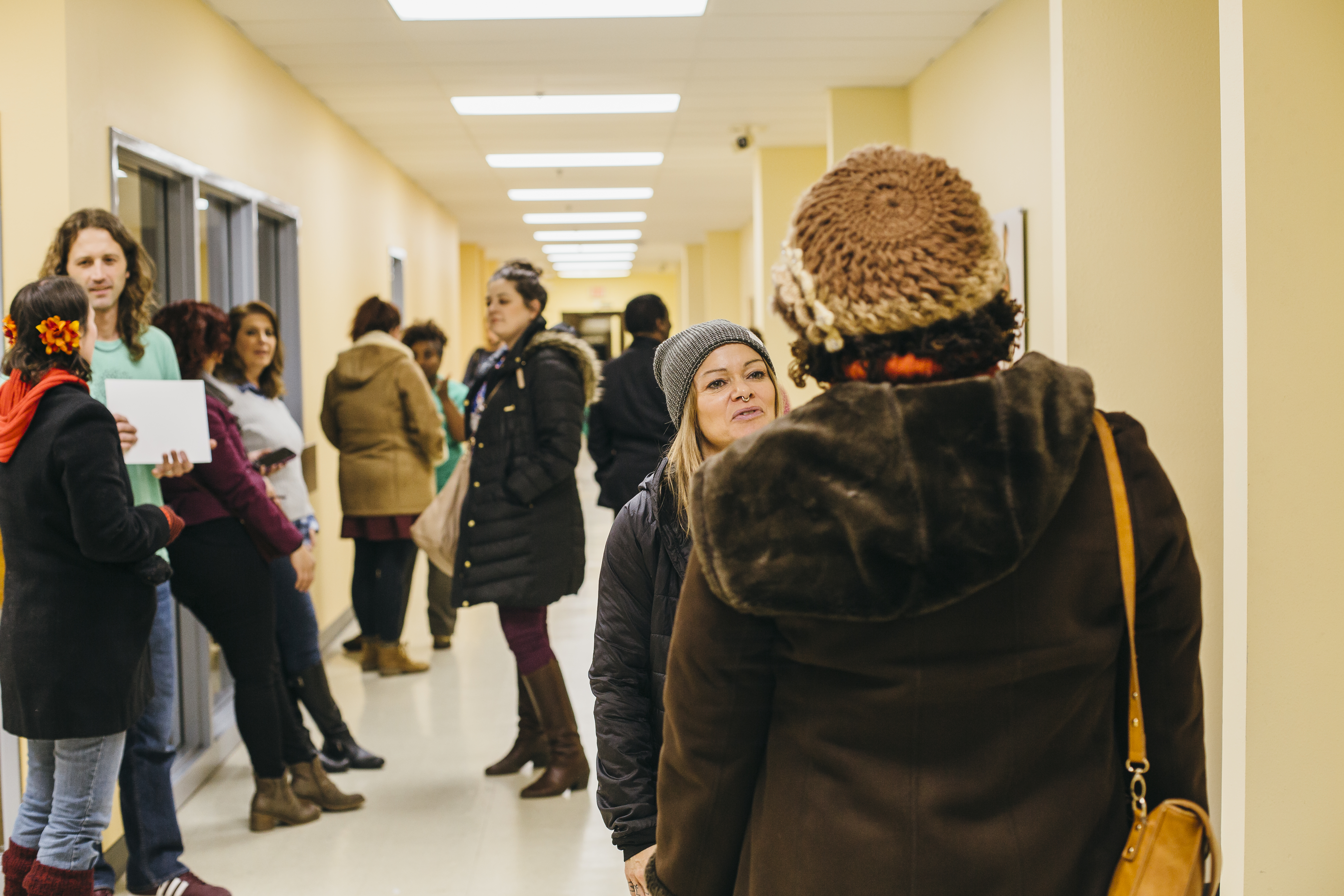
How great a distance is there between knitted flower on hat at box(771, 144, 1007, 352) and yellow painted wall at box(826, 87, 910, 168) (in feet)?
17.7

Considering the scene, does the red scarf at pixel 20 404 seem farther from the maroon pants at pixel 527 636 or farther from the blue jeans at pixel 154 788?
the maroon pants at pixel 527 636

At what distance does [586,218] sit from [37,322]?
400 inches

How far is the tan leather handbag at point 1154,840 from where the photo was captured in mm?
1086

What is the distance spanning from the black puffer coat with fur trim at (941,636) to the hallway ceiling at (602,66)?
391 centimetres

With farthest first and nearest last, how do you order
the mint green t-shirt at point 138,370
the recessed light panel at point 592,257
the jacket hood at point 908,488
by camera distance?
the recessed light panel at point 592,257 < the mint green t-shirt at point 138,370 < the jacket hood at point 908,488

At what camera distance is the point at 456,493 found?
3.64m

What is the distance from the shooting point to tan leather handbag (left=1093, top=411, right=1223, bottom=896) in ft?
3.56

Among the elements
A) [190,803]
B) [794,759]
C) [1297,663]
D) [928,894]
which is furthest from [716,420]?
[190,803]

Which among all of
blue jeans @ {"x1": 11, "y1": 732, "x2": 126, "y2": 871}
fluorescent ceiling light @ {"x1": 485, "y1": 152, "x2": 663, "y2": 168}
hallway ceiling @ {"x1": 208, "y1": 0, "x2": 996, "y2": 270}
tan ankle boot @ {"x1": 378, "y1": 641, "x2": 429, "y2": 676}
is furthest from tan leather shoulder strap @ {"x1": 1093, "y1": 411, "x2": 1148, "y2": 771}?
fluorescent ceiling light @ {"x1": 485, "y1": 152, "x2": 663, "y2": 168}

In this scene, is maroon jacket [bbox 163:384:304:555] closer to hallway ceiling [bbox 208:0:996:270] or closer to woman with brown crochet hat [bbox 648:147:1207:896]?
hallway ceiling [bbox 208:0:996:270]

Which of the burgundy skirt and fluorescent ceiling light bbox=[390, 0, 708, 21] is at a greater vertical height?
fluorescent ceiling light bbox=[390, 0, 708, 21]

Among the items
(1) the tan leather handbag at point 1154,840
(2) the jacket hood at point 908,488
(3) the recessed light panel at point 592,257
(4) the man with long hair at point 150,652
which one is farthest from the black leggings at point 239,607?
(3) the recessed light panel at point 592,257

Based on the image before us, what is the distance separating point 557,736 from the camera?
367cm

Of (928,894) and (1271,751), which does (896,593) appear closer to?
(928,894)
